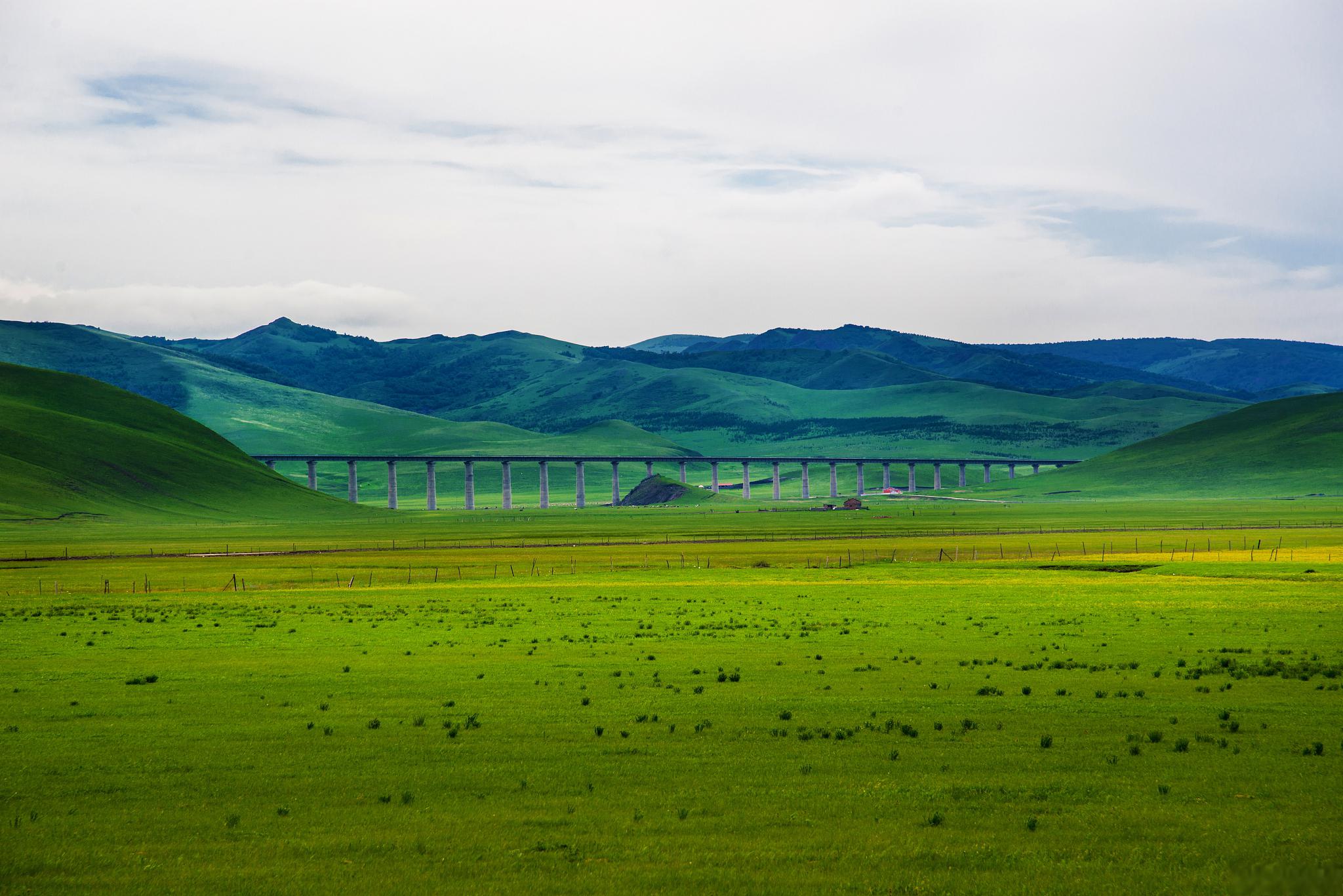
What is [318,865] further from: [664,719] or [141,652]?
[141,652]

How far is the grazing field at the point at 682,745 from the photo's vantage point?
18.4 metres

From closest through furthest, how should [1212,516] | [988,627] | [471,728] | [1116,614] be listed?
[471,728], [988,627], [1116,614], [1212,516]

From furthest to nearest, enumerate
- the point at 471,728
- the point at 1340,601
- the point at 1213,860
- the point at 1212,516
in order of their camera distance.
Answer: the point at 1212,516
the point at 1340,601
the point at 471,728
the point at 1213,860

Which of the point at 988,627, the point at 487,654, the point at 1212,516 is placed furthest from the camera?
the point at 1212,516

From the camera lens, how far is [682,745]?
87.1ft

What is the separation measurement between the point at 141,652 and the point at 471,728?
2238cm

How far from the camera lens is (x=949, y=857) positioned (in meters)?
18.5

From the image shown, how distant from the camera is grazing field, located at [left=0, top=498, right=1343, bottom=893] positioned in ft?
60.4

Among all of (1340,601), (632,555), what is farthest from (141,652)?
(632,555)

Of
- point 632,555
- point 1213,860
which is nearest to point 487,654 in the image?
point 1213,860

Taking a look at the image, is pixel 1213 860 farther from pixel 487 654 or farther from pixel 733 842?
pixel 487 654

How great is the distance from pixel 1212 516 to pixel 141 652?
184726mm

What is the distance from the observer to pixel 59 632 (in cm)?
5197

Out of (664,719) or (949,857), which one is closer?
(949,857)
